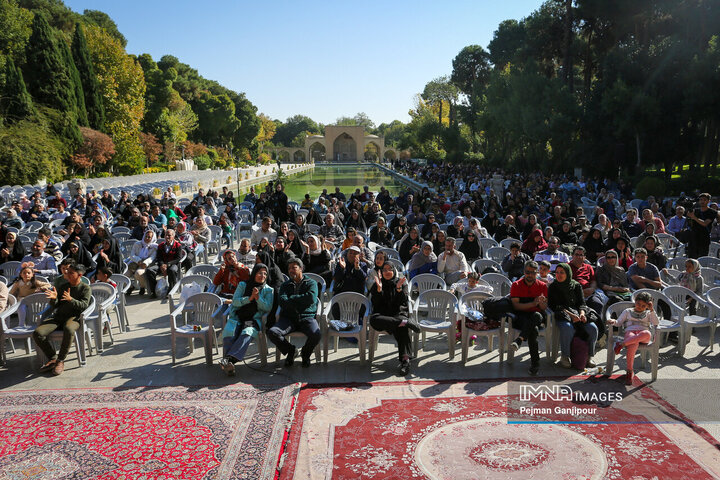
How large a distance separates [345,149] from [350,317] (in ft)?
259

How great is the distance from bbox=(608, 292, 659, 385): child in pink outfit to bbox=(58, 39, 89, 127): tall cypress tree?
31.0 meters

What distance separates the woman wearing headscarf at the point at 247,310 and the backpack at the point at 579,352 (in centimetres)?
333

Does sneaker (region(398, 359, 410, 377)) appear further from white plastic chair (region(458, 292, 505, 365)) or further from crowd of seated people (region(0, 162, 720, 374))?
white plastic chair (region(458, 292, 505, 365))

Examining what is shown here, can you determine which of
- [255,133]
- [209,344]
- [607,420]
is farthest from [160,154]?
[607,420]

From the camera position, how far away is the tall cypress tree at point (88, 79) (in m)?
31.7

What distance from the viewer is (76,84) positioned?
98.9ft

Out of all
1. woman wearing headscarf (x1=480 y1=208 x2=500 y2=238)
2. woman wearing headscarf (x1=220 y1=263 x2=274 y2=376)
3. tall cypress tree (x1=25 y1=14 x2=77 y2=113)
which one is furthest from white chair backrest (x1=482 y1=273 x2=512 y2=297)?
tall cypress tree (x1=25 y1=14 x2=77 y2=113)

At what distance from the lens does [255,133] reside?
6425cm

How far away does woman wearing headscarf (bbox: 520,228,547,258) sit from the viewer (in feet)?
28.2

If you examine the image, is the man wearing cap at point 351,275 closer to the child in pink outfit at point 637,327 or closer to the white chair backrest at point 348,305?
the white chair backrest at point 348,305

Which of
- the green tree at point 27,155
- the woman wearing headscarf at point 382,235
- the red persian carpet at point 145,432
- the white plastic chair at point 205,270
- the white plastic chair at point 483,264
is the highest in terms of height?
the green tree at point 27,155

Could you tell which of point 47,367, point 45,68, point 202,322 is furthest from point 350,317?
point 45,68

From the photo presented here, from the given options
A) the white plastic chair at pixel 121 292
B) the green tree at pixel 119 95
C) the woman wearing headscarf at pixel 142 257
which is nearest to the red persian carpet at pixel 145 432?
the white plastic chair at pixel 121 292

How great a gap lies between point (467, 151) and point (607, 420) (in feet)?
143
